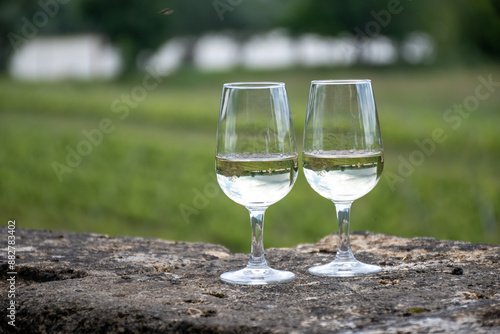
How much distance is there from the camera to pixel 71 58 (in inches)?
1037

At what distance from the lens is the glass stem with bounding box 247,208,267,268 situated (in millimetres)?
1783

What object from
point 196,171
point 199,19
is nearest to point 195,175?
point 196,171

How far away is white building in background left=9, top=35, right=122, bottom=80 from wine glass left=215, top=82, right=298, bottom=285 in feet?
77.2

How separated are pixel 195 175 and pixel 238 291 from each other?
877cm

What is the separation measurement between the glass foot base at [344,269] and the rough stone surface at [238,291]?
0.03 metres

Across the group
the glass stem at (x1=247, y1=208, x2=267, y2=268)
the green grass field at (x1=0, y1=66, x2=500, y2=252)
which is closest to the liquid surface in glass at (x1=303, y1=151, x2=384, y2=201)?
the glass stem at (x1=247, y1=208, x2=267, y2=268)

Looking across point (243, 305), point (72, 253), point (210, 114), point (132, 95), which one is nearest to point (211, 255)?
point (72, 253)

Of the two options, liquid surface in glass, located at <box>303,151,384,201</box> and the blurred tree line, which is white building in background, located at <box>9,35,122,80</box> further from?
liquid surface in glass, located at <box>303,151,384,201</box>

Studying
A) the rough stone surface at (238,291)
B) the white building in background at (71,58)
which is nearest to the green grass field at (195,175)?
the rough stone surface at (238,291)

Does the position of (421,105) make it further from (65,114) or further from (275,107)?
(275,107)

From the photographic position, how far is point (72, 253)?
2092mm

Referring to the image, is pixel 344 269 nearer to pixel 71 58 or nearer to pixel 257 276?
pixel 257 276

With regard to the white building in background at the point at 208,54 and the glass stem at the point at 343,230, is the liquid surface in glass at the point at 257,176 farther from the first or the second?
the white building in background at the point at 208,54

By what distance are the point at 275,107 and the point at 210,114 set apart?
15.0 metres
